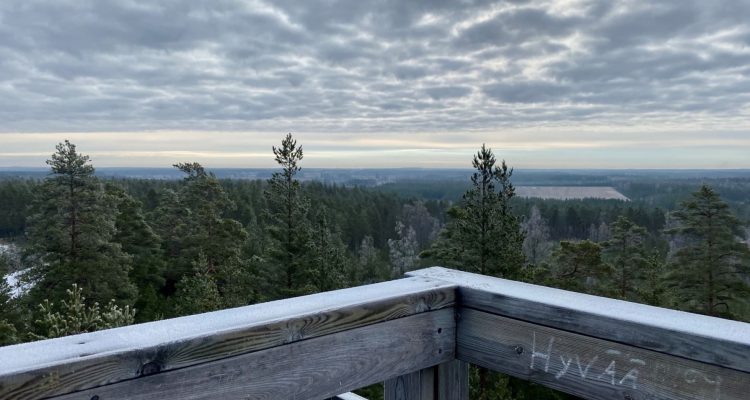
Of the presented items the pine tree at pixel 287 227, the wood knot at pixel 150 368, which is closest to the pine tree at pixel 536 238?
the pine tree at pixel 287 227

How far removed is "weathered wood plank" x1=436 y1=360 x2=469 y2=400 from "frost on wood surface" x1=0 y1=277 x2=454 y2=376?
0.76ft

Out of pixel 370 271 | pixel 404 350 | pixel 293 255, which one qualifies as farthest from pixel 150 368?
pixel 370 271

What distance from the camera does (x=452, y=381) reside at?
1.41m

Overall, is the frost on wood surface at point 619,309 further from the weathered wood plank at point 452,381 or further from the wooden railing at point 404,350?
the weathered wood plank at point 452,381

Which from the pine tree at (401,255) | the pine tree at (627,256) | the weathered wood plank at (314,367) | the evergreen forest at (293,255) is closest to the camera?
the weathered wood plank at (314,367)

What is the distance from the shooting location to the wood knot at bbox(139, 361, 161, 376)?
944 mm

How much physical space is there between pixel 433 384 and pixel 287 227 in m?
20.7

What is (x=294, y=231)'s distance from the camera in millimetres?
21531

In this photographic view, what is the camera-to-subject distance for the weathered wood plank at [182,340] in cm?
87

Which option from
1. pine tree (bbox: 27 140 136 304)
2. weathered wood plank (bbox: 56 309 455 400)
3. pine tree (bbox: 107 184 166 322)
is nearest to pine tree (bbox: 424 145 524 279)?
pine tree (bbox: 27 140 136 304)

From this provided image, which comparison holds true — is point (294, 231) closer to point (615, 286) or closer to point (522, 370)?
point (615, 286)

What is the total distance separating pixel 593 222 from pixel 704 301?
63227mm

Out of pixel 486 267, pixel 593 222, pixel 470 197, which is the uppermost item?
pixel 470 197

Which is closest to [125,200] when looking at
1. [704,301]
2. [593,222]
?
[704,301]
